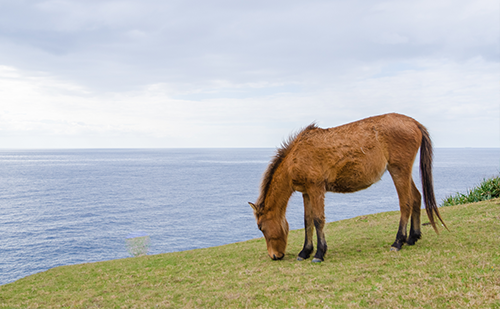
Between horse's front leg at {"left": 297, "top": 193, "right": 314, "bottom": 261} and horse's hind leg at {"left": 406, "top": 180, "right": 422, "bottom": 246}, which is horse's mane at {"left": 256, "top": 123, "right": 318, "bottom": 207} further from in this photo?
horse's hind leg at {"left": 406, "top": 180, "right": 422, "bottom": 246}

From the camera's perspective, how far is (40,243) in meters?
39.2

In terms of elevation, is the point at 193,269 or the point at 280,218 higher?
the point at 280,218

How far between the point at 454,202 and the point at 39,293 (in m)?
20.5

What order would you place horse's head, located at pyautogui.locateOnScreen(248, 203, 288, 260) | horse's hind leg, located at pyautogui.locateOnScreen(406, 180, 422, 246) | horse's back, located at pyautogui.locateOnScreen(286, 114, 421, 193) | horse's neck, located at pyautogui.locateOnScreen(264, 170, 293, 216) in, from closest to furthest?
horse's back, located at pyautogui.locateOnScreen(286, 114, 421, 193) < horse's neck, located at pyautogui.locateOnScreen(264, 170, 293, 216) < horse's head, located at pyautogui.locateOnScreen(248, 203, 288, 260) < horse's hind leg, located at pyautogui.locateOnScreen(406, 180, 422, 246)

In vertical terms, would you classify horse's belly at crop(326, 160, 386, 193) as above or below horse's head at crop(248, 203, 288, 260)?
above

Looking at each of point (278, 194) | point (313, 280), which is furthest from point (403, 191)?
point (313, 280)

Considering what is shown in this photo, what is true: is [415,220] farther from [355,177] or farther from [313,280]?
[313,280]

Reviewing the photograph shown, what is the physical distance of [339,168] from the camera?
303 inches

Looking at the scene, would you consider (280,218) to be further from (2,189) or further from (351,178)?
(2,189)

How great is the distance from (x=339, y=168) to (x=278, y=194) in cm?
158

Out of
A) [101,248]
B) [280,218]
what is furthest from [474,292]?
[101,248]

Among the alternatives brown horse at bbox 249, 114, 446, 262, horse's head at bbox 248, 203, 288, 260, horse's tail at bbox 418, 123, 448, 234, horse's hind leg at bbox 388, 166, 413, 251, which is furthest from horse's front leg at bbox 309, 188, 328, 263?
horse's tail at bbox 418, 123, 448, 234

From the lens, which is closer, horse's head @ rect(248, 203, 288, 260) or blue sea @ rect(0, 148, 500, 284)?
horse's head @ rect(248, 203, 288, 260)

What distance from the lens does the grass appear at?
492 cm
